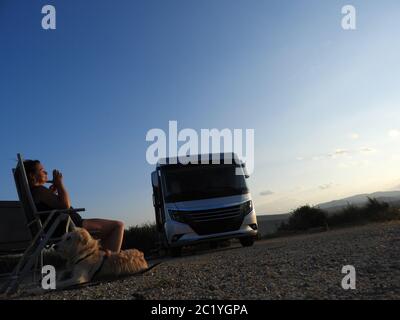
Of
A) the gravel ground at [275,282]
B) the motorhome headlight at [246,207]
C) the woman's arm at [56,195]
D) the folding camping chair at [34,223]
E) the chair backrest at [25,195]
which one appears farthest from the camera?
the motorhome headlight at [246,207]

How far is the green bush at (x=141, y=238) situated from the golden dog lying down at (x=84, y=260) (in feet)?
33.4

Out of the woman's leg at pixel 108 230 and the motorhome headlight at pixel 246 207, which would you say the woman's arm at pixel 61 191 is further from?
the motorhome headlight at pixel 246 207

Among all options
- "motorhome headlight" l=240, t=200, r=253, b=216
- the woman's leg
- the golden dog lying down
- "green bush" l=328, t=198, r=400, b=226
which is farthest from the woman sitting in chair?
"green bush" l=328, t=198, r=400, b=226

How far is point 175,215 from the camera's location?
464 inches

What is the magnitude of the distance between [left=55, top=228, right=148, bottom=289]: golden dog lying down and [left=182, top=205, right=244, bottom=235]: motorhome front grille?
18.1ft

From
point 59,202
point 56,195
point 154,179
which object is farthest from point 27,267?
point 154,179

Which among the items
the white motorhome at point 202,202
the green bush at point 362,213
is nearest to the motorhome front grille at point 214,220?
the white motorhome at point 202,202

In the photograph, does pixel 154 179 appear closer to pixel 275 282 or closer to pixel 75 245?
pixel 75 245

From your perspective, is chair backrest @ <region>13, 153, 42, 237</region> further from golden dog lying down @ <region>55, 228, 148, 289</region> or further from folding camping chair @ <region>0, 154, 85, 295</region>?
golden dog lying down @ <region>55, 228, 148, 289</region>

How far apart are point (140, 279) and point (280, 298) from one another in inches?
96.6

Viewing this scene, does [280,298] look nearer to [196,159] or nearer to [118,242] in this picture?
[118,242]

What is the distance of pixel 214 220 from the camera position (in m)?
11.9

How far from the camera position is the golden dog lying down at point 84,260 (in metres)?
5.76

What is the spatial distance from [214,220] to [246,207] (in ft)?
2.94
